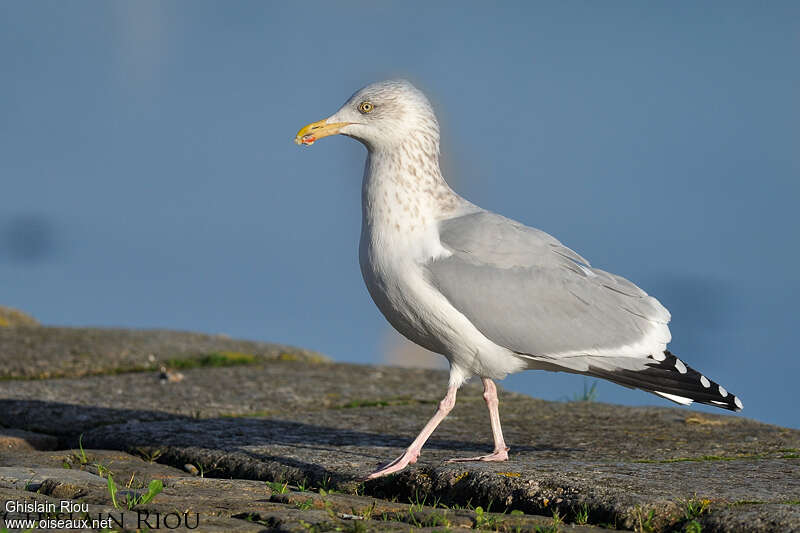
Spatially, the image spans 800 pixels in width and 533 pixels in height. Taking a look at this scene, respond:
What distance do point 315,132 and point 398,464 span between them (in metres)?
2.01

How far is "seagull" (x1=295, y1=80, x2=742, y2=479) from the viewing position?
521cm

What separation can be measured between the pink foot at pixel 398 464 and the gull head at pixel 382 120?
5.78 ft

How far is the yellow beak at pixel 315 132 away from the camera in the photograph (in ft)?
18.6

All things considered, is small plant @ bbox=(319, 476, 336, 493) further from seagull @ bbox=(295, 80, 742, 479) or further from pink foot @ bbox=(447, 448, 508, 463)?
pink foot @ bbox=(447, 448, 508, 463)

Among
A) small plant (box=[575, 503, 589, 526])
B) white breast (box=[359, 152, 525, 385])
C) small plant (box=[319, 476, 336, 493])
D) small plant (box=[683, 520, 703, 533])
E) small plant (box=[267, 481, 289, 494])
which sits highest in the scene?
white breast (box=[359, 152, 525, 385])

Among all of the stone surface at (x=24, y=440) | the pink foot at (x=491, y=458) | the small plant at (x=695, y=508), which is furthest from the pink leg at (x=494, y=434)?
the stone surface at (x=24, y=440)

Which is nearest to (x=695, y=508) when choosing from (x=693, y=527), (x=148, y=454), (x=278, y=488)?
(x=693, y=527)

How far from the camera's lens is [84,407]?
7.29 meters

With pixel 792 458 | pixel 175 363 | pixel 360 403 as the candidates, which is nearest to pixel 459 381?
pixel 792 458

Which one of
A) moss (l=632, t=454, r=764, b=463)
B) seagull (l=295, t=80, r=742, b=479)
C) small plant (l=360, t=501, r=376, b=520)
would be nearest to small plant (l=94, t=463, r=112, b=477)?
seagull (l=295, t=80, r=742, b=479)

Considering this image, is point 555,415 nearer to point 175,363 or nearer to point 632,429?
point 632,429

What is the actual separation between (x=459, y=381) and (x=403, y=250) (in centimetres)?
77

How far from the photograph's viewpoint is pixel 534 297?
5379 millimetres

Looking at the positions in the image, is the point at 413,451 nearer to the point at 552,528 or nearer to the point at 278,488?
the point at 278,488
